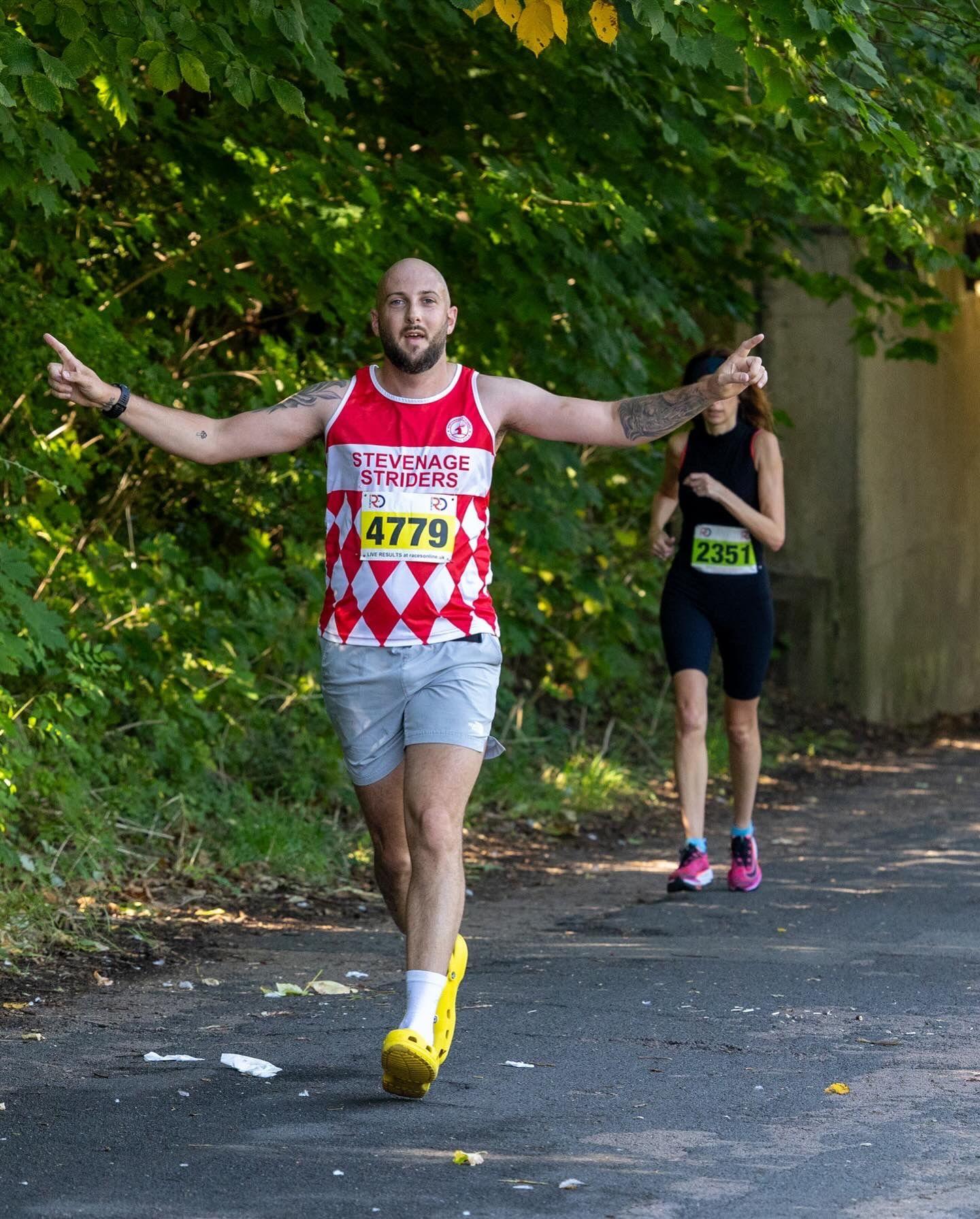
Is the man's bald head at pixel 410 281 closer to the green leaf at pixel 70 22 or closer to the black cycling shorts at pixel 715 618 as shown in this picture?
the green leaf at pixel 70 22

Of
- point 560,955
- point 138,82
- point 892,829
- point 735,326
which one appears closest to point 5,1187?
point 560,955

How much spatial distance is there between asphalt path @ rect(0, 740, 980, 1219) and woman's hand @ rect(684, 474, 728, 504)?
171 cm

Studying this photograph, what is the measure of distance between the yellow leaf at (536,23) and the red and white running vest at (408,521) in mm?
1375

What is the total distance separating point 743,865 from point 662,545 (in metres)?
1.45

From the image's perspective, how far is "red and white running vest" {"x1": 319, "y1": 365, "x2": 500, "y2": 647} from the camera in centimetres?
512

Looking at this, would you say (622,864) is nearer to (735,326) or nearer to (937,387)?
(735,326)

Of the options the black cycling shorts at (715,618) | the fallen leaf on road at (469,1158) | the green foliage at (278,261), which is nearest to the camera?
the fallen leaf on road at (469,1158)

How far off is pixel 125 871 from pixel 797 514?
8585 mm

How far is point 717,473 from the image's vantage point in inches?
325

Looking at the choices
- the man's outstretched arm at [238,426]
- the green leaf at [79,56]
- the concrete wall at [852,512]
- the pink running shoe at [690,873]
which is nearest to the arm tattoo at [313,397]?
the man's outstretched arm at [238,426]

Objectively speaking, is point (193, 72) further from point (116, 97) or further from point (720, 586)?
point (720, 586)

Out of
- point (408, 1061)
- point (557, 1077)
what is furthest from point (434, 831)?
point (557, 1077)

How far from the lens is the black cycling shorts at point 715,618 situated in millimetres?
8227

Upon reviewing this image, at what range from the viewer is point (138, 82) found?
7.78 meters
